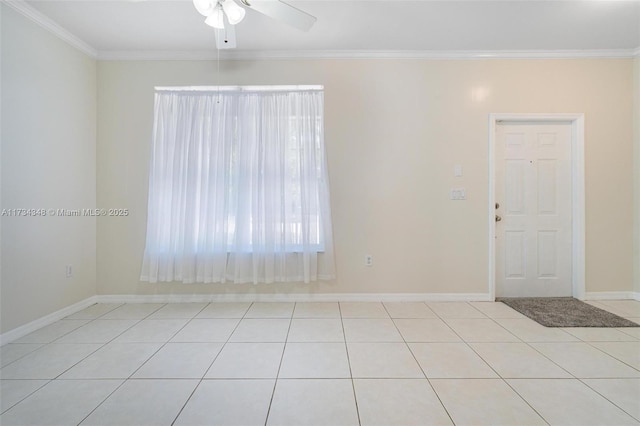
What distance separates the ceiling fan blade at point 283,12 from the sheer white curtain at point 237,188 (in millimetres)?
1135

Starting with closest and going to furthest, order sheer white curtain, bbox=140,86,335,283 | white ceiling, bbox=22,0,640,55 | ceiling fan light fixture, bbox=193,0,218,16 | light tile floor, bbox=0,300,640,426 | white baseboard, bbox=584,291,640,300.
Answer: light tile floor, bbox=0,300,640,426 < ceiling fan light fixture, bbox=193,0,218,16 < white ceiling, bbox=22,0,640,55 < sheer white curtain, bbox=140,86,335,283 < white baseboard, bbox=584,291,640,300

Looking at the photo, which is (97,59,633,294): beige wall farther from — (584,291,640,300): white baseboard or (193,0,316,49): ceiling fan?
(193,0,316,49): ceiling fan

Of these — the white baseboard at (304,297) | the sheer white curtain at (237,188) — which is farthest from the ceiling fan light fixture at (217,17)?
the white baseboard at (304,297)

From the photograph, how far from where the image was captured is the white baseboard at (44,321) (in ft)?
7.40

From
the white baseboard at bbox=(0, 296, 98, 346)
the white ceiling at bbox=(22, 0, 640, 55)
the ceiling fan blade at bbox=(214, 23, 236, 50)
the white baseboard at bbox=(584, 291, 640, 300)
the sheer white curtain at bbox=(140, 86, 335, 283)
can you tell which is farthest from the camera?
the white baseboard at bbox=(584, 291, 640, 300)

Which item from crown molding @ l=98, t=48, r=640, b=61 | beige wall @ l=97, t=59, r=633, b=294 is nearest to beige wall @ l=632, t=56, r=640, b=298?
beige wall @ l=97, t=59, r=633, b=294

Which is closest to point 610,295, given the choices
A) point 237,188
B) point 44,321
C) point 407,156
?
point 407,156

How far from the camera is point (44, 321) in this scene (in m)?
2.55

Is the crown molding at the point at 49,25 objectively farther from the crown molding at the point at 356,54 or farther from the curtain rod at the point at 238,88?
the curtain rod at the point at 238,88

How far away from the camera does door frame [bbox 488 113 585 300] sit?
3176 millimetres

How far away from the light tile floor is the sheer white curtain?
1.92 ft

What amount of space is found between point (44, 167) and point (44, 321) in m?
1.38

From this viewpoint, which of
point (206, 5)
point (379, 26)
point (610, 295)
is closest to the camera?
point (206, 5)

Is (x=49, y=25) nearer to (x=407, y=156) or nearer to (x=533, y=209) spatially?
(x=407, y=156)
